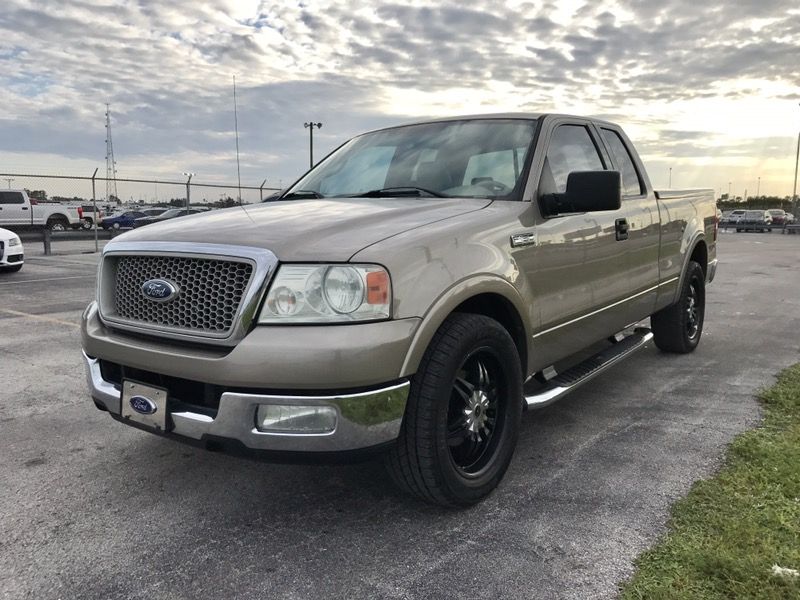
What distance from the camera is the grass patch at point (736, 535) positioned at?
232cm

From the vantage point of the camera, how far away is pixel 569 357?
163 inches

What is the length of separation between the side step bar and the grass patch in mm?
792

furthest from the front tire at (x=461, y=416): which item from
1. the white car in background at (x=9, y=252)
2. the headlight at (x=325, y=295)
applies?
the white car in background at (x=9, y=252)

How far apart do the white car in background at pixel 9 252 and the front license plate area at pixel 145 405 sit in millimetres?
10891

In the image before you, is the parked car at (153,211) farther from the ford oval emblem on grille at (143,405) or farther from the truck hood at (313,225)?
the ford oval emblem on grille at (143,405)

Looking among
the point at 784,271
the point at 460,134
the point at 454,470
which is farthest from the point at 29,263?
the point at 784,271

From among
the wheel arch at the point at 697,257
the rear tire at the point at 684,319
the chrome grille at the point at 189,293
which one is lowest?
the rear tire at the point at 684,319

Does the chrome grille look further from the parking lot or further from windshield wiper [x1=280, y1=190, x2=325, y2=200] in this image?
windshield wiper [x1=280, y1=190, x2=325, y2=200]

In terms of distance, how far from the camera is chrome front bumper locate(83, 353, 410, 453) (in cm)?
245

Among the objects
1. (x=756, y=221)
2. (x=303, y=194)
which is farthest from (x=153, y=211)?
(x=303, y=194)

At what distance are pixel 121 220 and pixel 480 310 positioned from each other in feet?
130

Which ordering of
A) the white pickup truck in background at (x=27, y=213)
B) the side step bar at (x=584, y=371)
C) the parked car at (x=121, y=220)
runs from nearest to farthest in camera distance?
the side step bar at (x=584, y=371) < the white pickup truck in background at (x=27, y=213) < the parked car at (x=121, y=220)

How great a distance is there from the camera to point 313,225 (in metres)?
2.81

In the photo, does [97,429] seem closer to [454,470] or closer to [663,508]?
[454,470]
